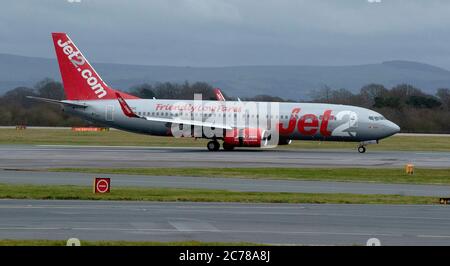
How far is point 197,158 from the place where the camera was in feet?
183

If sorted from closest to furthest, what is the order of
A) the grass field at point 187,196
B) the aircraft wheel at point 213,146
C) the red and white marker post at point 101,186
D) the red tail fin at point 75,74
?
the grass field at point 187,196 → the red and white marker post at point 101,186 → the aircraft wheel at point 213,146 → the red tail fin at point 75,74

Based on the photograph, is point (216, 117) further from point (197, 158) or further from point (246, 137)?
point (197, 158)

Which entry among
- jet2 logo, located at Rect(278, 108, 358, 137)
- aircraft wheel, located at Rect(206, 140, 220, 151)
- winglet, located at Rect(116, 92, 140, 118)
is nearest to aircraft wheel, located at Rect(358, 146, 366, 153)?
jet2 logo, located at Rect(278, 108, 358, 137)

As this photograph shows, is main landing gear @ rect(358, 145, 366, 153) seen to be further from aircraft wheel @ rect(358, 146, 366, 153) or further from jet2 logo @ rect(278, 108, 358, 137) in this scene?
jet2 logo @ rect(278, 108, 358, 137)

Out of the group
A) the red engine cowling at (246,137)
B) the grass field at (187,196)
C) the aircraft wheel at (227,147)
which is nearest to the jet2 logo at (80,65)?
the aircraft wheel at (227,147)

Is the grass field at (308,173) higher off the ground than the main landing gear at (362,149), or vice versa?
the main landing gear at (362,149)

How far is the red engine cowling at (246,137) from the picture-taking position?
6425cm

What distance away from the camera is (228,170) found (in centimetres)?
4572

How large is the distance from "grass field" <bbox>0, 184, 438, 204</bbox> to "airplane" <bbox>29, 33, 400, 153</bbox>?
31381 mm

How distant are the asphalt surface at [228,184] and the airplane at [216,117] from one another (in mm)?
24431

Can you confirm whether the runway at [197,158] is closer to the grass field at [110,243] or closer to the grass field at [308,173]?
the grass field at [308,173]

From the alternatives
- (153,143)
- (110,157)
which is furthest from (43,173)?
(153,143)
